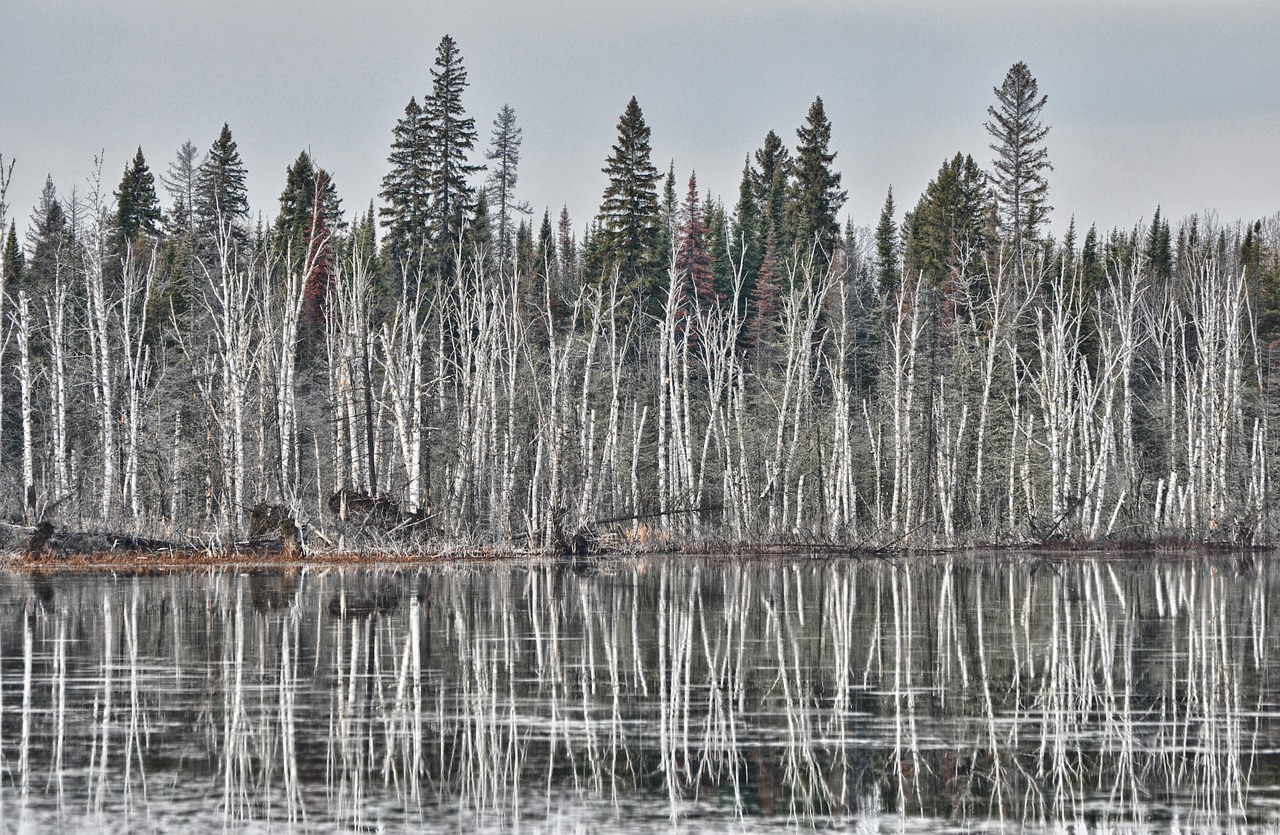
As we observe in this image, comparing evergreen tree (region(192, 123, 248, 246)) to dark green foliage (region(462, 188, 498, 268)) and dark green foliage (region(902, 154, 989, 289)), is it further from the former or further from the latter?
dark green foliage (region(902, 154, 989, 289))

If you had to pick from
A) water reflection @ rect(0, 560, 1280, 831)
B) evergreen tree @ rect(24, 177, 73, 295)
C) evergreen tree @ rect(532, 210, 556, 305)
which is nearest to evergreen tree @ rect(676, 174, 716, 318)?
evergreen tree @ rect(532, 210, 556, 305)

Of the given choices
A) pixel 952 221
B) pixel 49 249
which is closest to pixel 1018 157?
pixel 952 221

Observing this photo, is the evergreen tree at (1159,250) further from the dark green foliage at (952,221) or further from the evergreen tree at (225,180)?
the evergreen tree at (225,180)

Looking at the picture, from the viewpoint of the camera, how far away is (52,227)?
6162 centimetres

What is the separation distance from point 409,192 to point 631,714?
46.1 metres

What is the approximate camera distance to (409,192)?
182 feet

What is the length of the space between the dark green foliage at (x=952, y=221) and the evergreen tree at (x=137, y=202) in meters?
35.8

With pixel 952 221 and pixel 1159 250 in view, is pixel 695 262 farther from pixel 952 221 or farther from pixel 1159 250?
pixel 1159 250

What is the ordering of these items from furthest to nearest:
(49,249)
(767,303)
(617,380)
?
(767,303) < (49,249) < (617,380)

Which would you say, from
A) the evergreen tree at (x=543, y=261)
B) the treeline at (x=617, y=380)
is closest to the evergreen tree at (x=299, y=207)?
the treeline at (x=617, y=380)

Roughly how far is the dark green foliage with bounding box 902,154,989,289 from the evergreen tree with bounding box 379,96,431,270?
21224 mm

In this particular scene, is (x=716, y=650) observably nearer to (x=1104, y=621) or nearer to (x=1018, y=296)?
(x=1104, y=621)

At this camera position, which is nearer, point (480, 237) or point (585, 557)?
point (585, 557)

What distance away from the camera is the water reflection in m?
8.58
